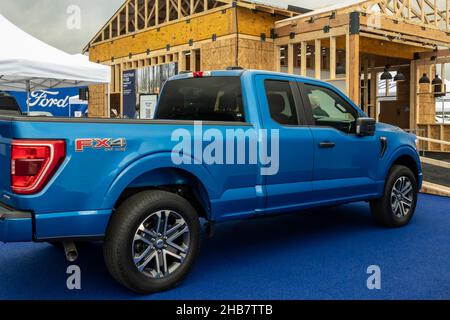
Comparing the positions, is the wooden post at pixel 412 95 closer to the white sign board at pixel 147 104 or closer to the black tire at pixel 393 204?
the white sign board at pixel 147 104

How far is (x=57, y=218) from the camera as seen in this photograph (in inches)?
134

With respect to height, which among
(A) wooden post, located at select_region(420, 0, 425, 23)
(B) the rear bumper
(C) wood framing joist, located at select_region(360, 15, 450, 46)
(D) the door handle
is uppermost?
(A) wooden post, located at select_region(420, 0, 425, 23)

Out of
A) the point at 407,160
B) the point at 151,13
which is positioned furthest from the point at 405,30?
the point at 151,13

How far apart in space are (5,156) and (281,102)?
2716mm

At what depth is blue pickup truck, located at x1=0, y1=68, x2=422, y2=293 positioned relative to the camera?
11.1 feet

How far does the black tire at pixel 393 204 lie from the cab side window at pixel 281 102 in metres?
1.87

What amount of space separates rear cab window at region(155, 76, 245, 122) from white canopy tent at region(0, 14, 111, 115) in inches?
162

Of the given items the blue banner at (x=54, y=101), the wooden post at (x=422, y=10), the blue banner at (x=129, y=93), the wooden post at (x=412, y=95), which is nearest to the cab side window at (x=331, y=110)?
the wooden post at (x=422, y=10)

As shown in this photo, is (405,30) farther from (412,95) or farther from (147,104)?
(147,104)

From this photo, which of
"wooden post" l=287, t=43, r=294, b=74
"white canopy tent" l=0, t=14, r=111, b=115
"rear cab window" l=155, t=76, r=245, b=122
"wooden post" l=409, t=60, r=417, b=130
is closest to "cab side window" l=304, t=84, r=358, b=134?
"rear cab window" l=155, t=76, r=245, b=122

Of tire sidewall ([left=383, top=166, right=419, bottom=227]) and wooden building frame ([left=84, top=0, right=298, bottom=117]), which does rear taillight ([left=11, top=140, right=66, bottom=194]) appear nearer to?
tire sidewall ([left=383, top=166, right=419, bottom=227])

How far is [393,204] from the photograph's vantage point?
20.4 feet
